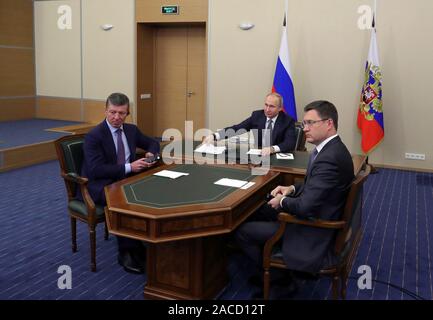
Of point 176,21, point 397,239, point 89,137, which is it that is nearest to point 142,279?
point 89,137

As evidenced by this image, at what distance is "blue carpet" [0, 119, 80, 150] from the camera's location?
666 centimetres

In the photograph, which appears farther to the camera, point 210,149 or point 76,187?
point 210,149

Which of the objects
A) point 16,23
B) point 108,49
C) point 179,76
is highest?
point 16,23

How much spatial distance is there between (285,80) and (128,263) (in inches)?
173

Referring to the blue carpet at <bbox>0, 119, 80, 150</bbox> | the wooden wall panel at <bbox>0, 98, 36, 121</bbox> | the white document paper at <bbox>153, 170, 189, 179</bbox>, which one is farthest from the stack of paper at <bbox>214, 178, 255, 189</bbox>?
the wooden wall panel at <bbox>0, 98, 36, 121</bbox>

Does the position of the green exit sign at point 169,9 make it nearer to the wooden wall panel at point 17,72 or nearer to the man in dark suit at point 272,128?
the wooden wall panel at point 17,72

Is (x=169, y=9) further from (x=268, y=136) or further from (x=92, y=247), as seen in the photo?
(x=92, y=247)

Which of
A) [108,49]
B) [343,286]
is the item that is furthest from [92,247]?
[108,49]

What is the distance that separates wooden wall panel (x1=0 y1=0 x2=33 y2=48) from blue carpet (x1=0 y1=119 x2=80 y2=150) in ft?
5.02

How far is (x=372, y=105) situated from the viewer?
6.39 meters

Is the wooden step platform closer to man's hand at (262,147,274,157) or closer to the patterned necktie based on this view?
the patterned necktie

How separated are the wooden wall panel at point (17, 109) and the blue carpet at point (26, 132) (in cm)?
17

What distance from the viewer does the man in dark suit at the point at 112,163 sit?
10.4ft
